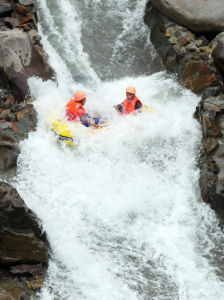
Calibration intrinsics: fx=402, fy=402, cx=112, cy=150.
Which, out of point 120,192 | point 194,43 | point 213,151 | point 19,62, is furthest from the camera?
point 194,43

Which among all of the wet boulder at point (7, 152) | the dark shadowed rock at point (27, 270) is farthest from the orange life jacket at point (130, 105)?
the dark shadowed rock at point (27, 270)

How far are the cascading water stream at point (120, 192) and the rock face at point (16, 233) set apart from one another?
0.46m

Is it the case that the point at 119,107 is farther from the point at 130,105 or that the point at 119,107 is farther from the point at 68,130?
the point at 68,130

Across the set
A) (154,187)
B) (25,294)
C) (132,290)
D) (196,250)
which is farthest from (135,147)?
(25,294)

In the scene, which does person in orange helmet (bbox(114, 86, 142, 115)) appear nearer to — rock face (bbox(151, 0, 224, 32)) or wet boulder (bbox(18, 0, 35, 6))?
rock face (bbox(151, 0, 224, 32))

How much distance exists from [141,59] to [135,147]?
357cm

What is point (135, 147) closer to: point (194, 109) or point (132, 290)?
point (194, 109)

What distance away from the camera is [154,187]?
7574 mm

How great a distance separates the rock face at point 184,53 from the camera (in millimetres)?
9789

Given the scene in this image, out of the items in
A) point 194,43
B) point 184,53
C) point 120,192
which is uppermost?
point 194,43

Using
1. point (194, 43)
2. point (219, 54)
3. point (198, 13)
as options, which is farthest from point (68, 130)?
point (198, 13)

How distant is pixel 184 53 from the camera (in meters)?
10.2

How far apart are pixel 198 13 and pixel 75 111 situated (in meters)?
4.56

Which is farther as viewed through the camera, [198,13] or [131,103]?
[198,13]
